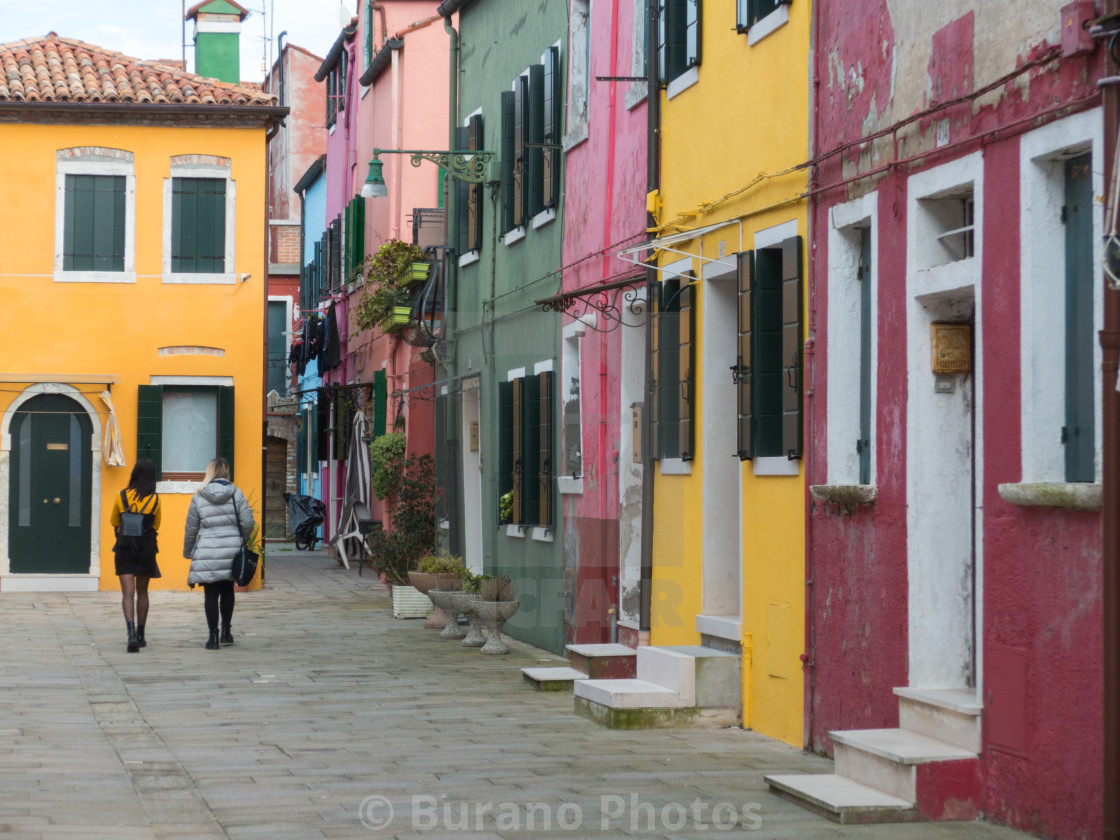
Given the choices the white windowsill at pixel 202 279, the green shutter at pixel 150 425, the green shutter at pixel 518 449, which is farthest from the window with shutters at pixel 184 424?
the green shutter at pixel 518 449

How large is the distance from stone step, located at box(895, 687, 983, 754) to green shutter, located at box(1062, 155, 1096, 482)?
4.09ft

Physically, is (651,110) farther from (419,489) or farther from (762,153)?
(419,489)

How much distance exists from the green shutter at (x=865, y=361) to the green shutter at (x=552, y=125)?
653cm

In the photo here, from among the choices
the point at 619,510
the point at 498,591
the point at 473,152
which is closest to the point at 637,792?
the point at 619,510

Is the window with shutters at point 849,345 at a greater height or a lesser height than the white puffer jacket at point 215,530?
greater

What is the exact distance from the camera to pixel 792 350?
9.65m

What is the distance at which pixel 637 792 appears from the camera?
313 inches

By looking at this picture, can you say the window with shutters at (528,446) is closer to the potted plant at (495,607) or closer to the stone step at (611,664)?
the potted plant at (495,607)

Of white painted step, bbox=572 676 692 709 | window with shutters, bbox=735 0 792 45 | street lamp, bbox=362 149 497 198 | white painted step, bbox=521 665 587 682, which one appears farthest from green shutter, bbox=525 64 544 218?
white painted step, bbox=572 676 692 709

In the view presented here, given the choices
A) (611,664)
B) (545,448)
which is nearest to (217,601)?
(545,448)

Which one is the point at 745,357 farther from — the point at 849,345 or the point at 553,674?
the point at 553,674

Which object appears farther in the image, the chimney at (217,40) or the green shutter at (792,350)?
the chimney at (217,40)

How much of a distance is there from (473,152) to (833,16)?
28.6ft

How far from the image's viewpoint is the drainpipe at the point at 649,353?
12.0m
